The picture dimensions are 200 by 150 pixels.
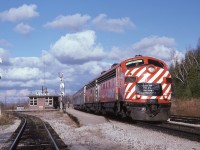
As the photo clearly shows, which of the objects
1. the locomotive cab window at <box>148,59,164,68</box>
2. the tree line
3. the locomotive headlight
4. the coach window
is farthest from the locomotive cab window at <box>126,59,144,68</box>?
the coach window

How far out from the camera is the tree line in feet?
206

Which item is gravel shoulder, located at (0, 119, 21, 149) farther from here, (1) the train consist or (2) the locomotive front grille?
(2) the locomotive front grille

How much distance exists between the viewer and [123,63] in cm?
2366

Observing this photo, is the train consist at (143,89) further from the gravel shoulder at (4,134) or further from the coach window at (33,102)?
the coach window at (33,102)

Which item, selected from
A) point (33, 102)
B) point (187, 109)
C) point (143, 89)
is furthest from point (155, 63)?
point (33, 102)

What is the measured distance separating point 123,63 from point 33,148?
1060 centimetres

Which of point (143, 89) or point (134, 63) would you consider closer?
point (143, 89)

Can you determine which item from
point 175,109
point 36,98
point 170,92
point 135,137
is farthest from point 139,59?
point 36,98

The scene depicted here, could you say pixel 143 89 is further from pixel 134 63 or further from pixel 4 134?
pixel 4 134

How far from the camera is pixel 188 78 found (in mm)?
73938

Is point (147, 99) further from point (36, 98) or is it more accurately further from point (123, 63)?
point (36, 98)

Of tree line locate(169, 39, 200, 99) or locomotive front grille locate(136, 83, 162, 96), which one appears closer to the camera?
locomotive front grille locate(136, 83, 162, 96)

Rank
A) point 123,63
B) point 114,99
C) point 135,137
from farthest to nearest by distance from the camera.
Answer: point 114,99, point 123,63, point 135,137

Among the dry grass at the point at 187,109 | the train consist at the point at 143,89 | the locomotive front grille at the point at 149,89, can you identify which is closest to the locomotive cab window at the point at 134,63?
the train consist at the point at 143,89
